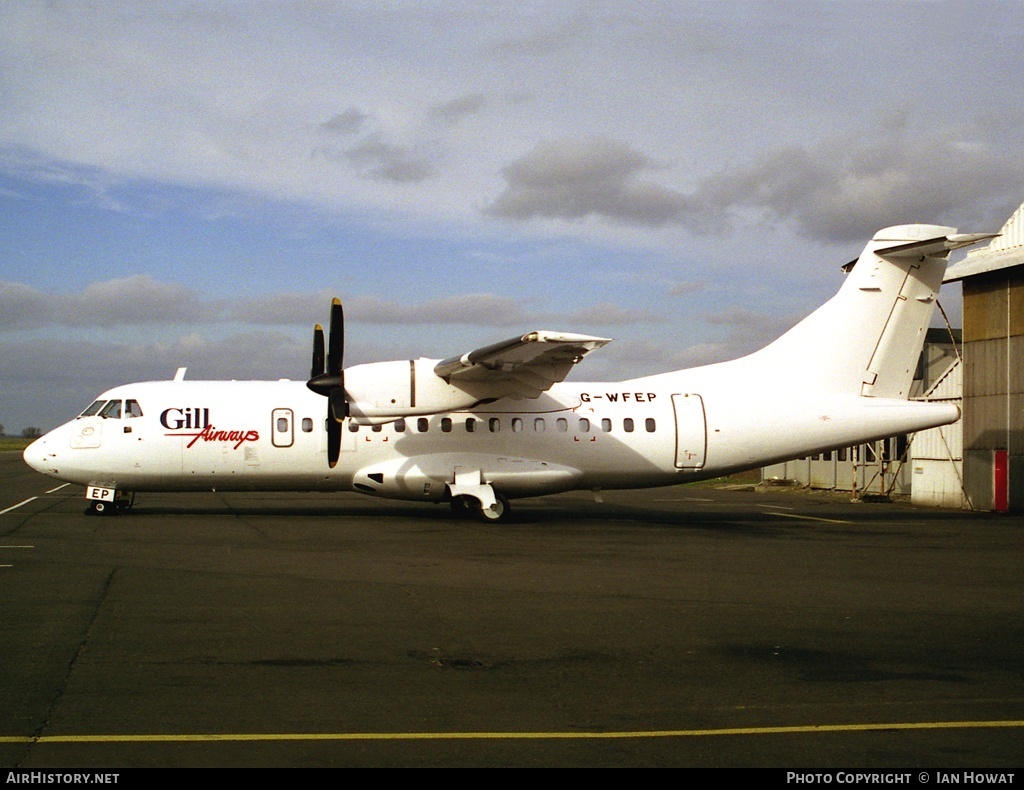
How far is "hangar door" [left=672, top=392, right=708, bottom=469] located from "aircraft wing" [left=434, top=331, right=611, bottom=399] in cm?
356

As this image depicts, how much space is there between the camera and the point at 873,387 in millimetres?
22438

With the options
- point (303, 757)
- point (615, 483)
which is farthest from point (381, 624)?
point (615, 483)

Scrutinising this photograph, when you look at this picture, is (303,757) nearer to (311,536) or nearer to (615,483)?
(311,536)

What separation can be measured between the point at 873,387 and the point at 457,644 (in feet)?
54.4

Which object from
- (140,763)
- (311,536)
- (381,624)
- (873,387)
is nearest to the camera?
(140,763)

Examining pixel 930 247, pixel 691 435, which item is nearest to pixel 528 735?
pixel 691 435

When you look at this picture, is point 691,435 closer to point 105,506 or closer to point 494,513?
point 494,513

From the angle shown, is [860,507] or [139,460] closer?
[139,460]

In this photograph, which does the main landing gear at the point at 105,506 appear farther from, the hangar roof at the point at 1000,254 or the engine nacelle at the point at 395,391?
the hangar roof at the point at 1000,254

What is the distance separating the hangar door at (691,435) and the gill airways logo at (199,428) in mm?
9712

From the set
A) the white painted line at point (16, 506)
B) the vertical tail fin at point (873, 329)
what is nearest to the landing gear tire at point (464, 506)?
the vertical tail fin at point (873, 329)

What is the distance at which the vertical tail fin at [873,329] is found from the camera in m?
22.3

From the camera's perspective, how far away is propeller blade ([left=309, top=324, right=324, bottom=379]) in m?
20.9

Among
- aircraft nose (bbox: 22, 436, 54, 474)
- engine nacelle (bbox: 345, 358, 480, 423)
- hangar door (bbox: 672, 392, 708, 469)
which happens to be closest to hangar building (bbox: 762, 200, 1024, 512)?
hangar door (bbox: 672, 392, 708, 469)
